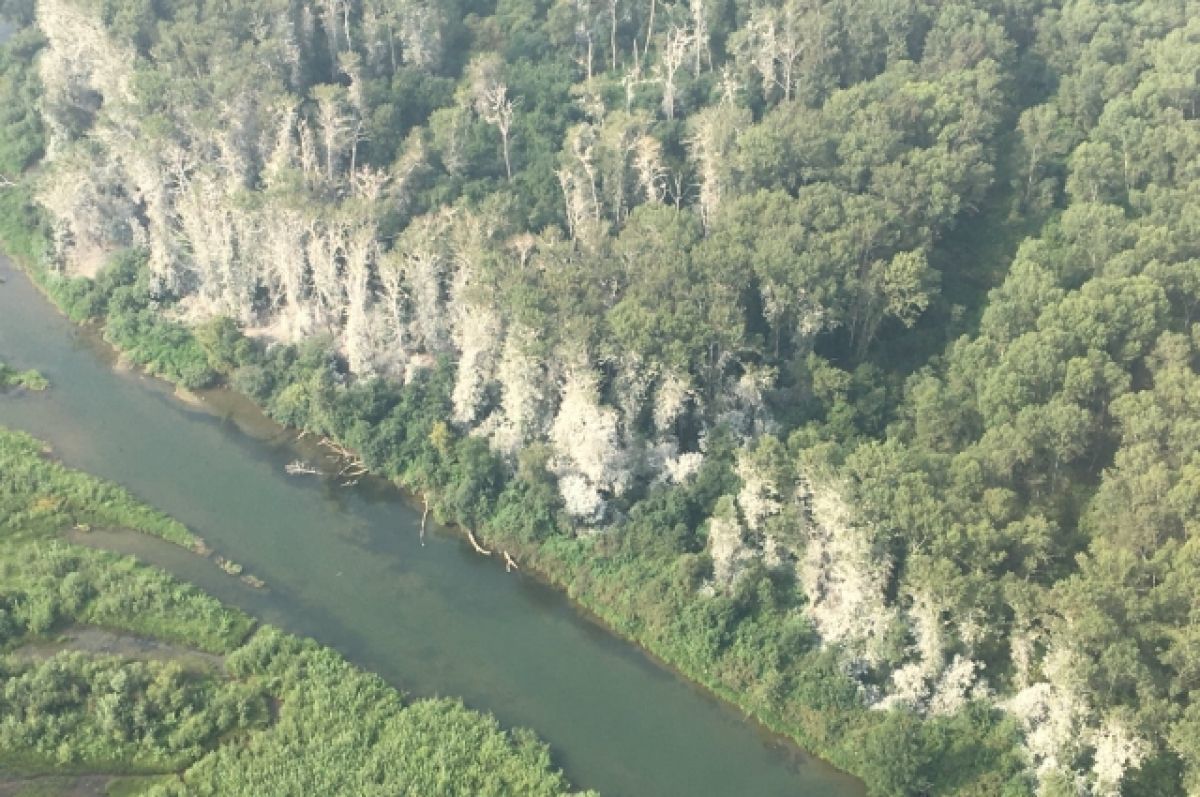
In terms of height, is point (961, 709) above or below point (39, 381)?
below

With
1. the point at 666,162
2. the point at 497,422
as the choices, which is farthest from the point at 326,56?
the point at 497,422

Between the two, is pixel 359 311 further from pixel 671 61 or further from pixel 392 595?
pixel 671 61

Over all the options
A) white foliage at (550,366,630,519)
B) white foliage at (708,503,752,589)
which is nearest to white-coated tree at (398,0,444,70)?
white foliage at (550,366,630,519)

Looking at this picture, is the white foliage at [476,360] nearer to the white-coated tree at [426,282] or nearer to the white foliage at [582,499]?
the white-coated tree at [426,282]

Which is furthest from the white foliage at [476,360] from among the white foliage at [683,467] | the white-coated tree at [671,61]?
the white-coated tree at [671,61]

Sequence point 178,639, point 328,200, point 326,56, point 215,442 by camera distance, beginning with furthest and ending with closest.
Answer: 1. point 326,56
2. point 328,200
3. point 215,442
4. point 178,639

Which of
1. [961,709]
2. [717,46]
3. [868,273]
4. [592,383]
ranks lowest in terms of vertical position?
[961,709]

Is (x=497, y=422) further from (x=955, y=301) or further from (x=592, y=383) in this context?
(x=955, y=301)

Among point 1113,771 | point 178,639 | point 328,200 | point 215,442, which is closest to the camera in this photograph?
point 1113,771
